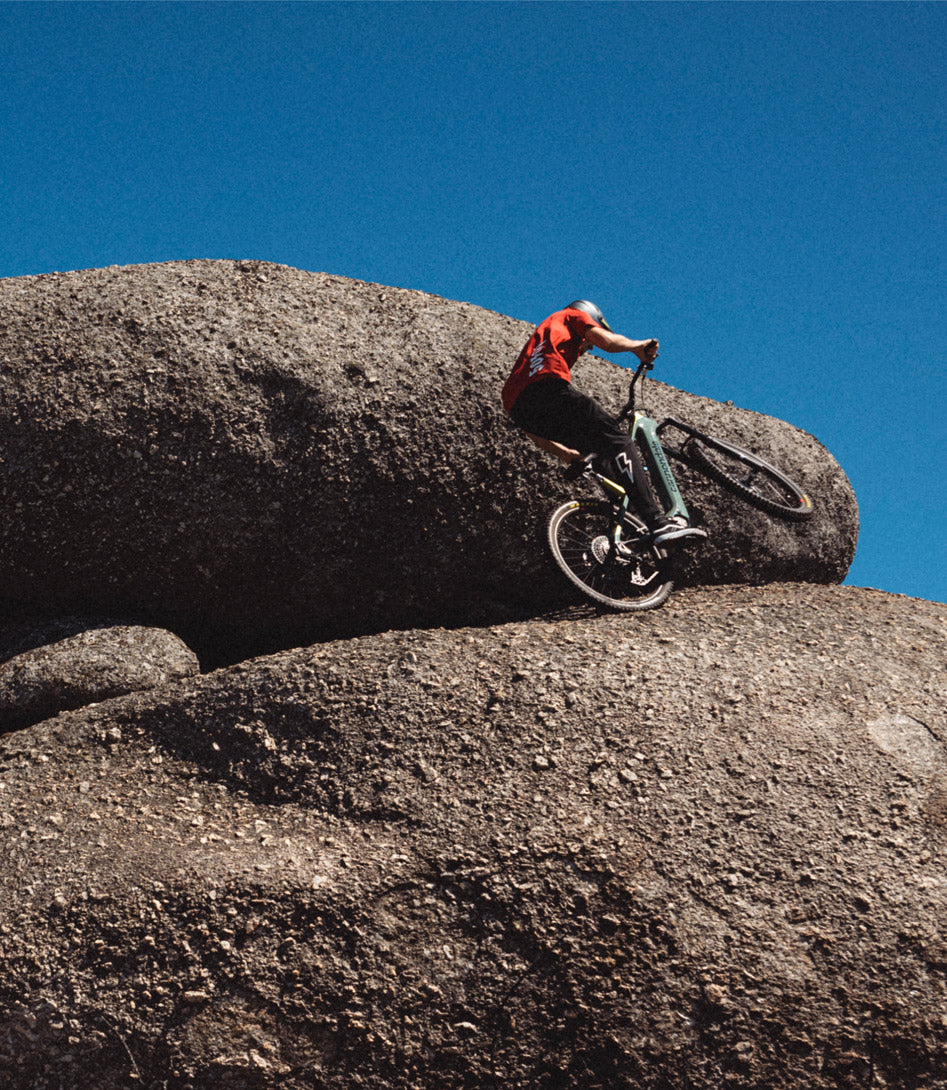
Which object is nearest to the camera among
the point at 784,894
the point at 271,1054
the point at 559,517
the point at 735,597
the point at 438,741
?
the point at 271,1054

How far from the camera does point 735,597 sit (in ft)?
31.5

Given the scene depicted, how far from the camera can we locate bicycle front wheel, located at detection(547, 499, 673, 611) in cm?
880

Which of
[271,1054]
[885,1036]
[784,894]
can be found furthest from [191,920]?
[885,1036]

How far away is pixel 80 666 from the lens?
28.2 feet

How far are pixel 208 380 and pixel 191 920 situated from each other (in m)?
4.85

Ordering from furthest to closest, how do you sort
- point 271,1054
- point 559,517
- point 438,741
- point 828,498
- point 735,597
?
point 828,498, point 735,597, point 559,517, point 438,741, point 271,1054

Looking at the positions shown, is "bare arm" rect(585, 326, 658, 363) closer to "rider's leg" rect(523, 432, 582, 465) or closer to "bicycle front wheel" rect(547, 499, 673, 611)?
"rider's leg" rect(523, 432, 582, 465)

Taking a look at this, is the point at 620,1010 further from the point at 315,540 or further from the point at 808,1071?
the point at 315,540

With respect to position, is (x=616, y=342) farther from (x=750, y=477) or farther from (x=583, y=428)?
(x=750, y=477)

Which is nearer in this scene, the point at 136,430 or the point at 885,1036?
the point at 885,1036

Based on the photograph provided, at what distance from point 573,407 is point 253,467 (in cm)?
291

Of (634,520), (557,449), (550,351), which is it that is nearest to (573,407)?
(557,449)

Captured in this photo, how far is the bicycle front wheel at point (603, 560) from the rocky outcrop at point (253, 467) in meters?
0.55

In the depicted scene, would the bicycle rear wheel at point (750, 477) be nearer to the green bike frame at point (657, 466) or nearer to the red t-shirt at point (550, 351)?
the green bike frame at point (657, 466)
